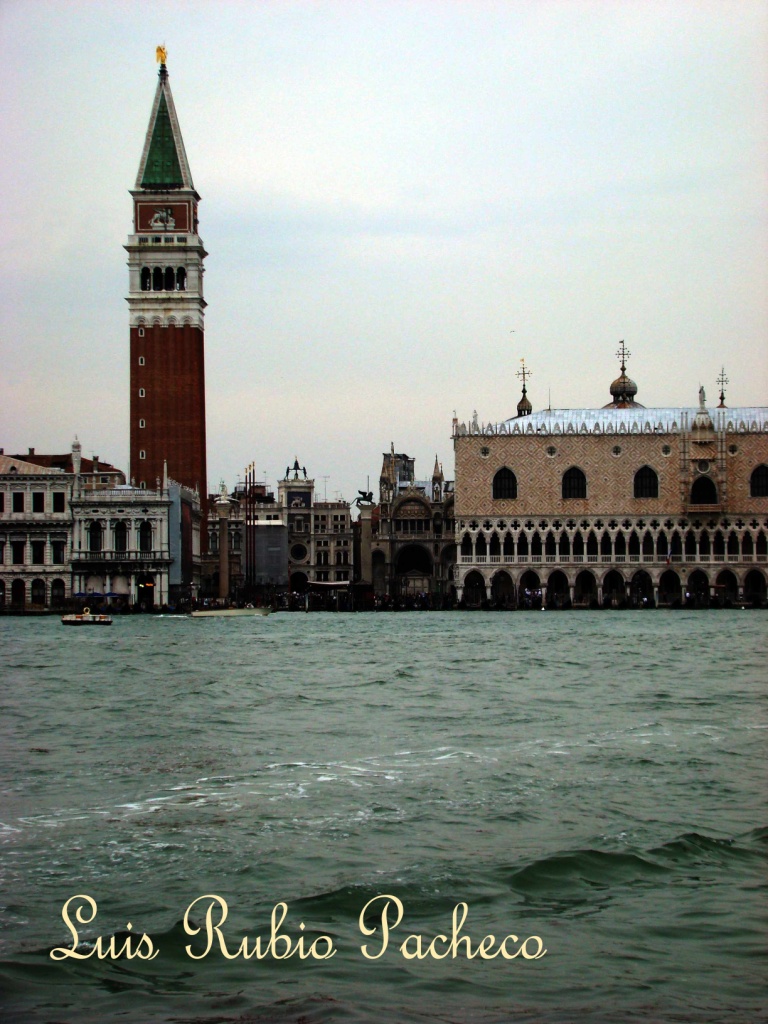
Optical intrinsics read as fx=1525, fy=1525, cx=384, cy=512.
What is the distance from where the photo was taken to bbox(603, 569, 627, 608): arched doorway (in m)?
82.7

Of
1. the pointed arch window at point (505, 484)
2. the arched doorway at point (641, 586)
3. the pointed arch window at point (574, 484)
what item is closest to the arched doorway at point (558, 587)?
the arched doorway at point (641, 586)

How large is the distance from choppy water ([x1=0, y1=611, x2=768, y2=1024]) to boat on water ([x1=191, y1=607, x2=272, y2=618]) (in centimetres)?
4485

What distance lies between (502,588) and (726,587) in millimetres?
12274

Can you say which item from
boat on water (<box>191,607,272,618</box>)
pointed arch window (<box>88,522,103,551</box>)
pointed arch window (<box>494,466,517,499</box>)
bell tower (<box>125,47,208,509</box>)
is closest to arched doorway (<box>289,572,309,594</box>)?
bell tower (<box>125,47,208,509</box>)

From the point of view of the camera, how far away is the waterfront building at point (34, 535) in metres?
78.6

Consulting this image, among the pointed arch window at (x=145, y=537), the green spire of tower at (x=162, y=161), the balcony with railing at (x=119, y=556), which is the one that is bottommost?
the balcony with railing at (x=119, y=556)

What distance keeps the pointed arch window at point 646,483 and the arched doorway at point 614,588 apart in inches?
175

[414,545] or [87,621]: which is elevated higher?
[414,545]

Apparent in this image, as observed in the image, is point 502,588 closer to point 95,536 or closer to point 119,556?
point 119,556

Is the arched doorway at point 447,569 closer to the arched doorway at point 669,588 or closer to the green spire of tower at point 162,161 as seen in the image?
the arched doorway at point 669,588

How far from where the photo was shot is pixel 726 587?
81625 millimetres

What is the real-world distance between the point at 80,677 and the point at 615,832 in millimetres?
18730

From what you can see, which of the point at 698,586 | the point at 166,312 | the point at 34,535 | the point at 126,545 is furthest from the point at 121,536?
the point at 698,586

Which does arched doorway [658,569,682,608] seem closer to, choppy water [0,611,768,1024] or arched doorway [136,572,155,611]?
arched doorway [136,572,155,611]
